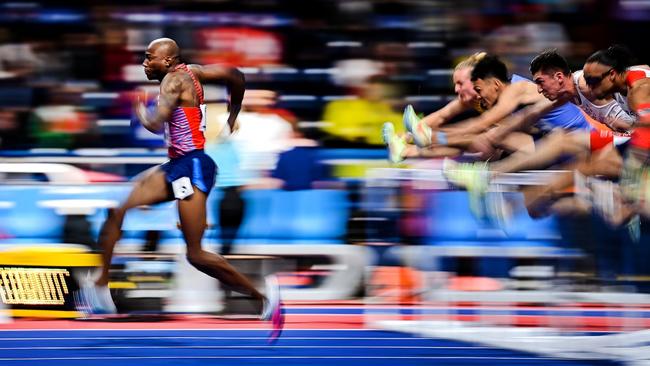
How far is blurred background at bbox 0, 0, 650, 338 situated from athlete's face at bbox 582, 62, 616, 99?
2.24ft

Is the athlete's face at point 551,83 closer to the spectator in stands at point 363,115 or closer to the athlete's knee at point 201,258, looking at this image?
the athlete's knee at point 201,258

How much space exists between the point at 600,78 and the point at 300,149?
3.26 m

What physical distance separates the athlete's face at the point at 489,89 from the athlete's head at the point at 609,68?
1157 millimetres

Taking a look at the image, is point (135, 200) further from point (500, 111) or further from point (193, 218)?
point (500, 111)

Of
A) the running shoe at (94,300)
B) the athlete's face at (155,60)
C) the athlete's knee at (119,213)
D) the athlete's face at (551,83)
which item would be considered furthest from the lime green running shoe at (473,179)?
the running shoe at (94,300)

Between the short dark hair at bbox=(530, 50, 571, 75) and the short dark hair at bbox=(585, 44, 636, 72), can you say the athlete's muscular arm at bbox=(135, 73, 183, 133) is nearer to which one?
the short dark hair at bbox=(530, 50, 571, 75)

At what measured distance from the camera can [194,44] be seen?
1120cm

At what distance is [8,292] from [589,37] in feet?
19.5

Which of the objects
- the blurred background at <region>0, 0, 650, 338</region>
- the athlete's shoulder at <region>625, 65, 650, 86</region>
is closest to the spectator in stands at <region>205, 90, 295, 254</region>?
the blurred background at <region>0, 0, 650, 338</region>

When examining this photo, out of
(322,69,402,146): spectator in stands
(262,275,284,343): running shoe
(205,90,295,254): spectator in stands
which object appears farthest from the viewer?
(322,69,402,146): spectator in stands

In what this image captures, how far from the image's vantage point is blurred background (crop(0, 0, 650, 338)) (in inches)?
318

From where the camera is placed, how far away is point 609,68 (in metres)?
7.18

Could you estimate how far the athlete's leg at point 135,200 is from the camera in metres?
7.28

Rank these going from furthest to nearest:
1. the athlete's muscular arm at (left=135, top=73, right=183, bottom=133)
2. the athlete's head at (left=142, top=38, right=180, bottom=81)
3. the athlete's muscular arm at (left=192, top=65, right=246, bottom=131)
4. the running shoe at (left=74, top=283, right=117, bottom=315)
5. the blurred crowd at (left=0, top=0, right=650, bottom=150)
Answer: the blurred crowd at (left=0, top=0, right=650, bottom=150) → the running shoe at (left=74, top=283, right=117, bottom=315) → the athlete's muscular arm at (left=192, top=65, right=246, bottom=131) → the athlete's head at (left=142, top=38, right=180, bottom=81) → the athlete's muscular arm at (left=135, top=73, right=183, bottom=133)
